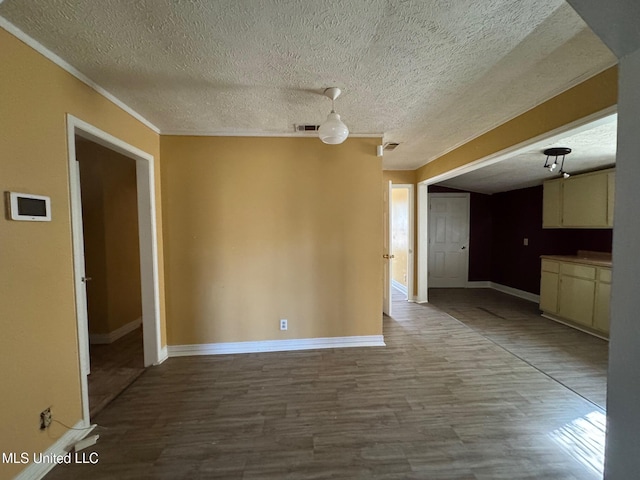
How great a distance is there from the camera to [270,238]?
3006mm

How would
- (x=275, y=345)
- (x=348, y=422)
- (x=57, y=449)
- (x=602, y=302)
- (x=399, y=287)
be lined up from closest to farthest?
(x=57, y=449)
(x=348, y=422)
(x=275, y=345)
(x=602, y=302)
(x=399, y=287)

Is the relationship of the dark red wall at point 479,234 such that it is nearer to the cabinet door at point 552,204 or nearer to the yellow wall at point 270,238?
the cabinet door at point 552,204

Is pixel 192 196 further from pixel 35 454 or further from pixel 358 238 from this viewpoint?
pixel 35 454

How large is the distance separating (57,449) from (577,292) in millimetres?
5544

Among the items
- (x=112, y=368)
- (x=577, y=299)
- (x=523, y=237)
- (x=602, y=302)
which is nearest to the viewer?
(x=112, y=368)

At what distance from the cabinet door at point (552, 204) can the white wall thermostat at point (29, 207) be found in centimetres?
604

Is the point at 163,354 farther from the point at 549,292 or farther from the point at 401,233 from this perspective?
the point at 549,292

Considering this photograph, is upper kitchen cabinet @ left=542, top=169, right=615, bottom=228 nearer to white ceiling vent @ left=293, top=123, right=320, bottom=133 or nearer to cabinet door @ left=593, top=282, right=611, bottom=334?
cabinet door @ left=593, top=282, right=611, bottom=334

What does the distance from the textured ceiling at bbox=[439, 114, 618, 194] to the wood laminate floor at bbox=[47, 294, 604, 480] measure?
2035 mm

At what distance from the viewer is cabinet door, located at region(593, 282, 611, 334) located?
3.22 metres

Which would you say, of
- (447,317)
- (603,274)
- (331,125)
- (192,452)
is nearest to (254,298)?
(192,452)

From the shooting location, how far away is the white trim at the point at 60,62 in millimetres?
1363

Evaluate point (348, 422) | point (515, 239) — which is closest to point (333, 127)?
point (348, 422)

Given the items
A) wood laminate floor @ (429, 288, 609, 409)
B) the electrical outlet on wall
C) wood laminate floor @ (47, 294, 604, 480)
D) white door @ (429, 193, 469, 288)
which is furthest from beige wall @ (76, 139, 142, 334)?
white door @ (429, 193, 469, 288)
